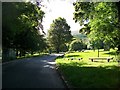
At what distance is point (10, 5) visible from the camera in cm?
2748

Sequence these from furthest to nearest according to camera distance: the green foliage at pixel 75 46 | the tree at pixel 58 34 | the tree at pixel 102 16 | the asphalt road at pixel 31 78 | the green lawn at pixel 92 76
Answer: the tree at pixel 58 34 → the green foliage at pixel 75 46 → the tree at pixel 102 16 → the asphalt road at pixel 31 78 → the green lawn at pixel 92 76

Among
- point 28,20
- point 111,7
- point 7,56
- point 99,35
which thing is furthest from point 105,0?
point 7,56

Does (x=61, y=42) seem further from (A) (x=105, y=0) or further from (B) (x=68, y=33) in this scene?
(A) (x=105, y=0)

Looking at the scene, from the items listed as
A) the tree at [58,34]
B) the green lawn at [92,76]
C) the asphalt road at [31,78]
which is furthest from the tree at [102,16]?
the tree at [58,34]

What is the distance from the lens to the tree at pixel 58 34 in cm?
12369

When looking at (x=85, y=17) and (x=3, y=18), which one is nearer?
(x=3, y=18)

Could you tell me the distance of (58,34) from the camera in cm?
12419

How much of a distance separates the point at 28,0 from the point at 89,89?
19.9m

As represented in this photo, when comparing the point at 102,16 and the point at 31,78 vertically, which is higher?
the point at 102,16

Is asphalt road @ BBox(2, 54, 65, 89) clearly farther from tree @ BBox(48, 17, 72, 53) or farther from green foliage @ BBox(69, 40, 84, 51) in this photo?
tree @ BBox(48, 17, 72, 53)

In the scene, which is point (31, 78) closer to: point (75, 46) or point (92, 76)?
point (92, 76)

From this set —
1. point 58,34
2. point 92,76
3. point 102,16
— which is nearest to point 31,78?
point 92,76

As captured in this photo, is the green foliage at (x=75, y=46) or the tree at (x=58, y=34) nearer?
the green foliage at (x=75, y=46)

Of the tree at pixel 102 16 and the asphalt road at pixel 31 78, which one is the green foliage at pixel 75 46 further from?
the asphalt road at pixel 31 78
